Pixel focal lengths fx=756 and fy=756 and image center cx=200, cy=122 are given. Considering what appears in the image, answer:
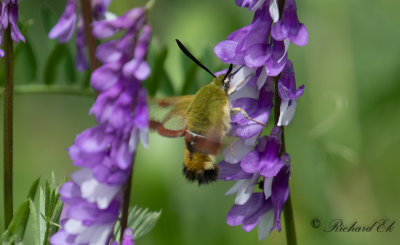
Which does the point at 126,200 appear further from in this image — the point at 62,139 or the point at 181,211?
the point at 62,139

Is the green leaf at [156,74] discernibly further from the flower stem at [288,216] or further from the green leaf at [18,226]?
the green leaf at [18,226]

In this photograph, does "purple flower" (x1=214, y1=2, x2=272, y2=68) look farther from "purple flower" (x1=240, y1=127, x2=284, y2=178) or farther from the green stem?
the green stem

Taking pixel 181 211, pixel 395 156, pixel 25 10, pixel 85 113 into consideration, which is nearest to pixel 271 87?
pixel 181 211

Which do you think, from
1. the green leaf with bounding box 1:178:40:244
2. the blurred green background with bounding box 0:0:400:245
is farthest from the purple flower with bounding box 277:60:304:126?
the blurred green background with bounding box 0:0:400:245

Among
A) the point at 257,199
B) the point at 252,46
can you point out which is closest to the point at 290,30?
→ the point at 252,46

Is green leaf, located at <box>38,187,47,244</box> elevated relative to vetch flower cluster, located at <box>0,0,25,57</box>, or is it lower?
lower

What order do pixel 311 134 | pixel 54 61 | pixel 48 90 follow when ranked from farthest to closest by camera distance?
1. pixel 311 134
2. pixel 48 90
3. pixel 54 61

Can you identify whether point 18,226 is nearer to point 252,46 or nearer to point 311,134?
point 252,46
